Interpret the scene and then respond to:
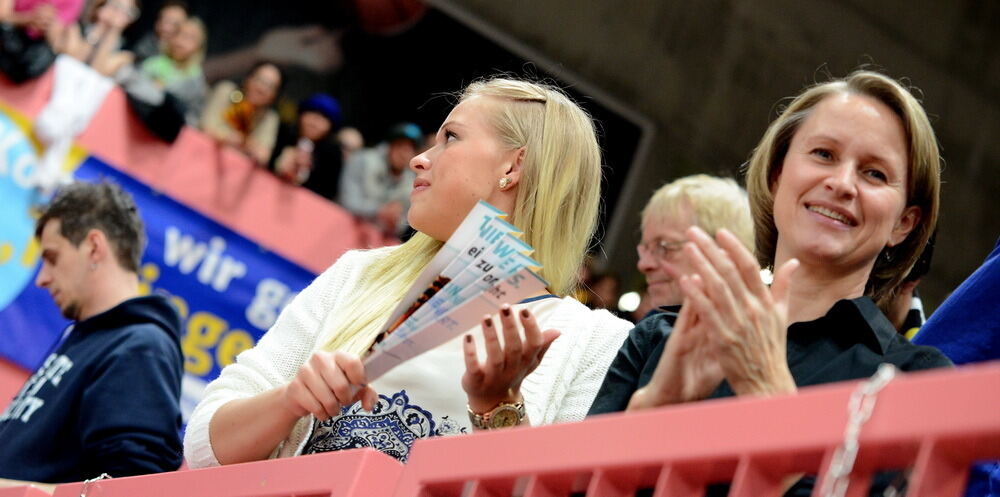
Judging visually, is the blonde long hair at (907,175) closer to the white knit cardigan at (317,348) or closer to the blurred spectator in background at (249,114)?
the white knit cardigan at (317,348)

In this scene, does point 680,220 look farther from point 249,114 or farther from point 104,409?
point 249,114

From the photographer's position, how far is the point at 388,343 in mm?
1650

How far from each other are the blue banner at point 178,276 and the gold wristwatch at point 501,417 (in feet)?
13.2

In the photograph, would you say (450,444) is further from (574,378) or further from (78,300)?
(78,300)

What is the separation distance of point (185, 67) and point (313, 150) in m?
0.81

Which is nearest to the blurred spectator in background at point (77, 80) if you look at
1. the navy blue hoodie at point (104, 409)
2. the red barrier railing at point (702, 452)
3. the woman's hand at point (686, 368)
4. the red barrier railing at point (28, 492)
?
the navy blue hoodie at point (104, 409)

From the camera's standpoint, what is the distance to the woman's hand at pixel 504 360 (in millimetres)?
1646

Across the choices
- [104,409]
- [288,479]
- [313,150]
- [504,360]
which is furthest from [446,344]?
[313,150]

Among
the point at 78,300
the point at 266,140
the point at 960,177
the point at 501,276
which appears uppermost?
the point at 501,276

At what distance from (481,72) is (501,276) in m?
6.62

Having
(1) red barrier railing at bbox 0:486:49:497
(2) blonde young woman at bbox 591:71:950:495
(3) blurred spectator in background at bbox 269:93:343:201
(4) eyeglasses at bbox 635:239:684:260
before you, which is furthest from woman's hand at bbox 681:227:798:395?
(3) blurred spectator in background at bbox 269:93:343:201

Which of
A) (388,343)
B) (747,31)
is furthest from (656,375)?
(747,31)

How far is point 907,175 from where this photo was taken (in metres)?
1.84

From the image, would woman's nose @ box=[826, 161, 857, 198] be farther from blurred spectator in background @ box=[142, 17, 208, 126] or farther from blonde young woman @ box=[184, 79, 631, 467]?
blurred spectator in background @ box=[142, 17, 208, 126]
